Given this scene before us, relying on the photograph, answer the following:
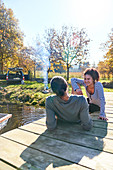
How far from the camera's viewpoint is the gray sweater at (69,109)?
2.29 m

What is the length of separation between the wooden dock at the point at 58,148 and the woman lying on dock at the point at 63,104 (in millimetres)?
241

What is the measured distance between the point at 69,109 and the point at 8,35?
21.3m

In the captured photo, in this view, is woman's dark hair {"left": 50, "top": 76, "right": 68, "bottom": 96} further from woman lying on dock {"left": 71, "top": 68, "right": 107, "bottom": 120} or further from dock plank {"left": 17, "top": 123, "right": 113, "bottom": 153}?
woman lying on dock {"left": 71, "top": 68, "right": 107, "bottom": 120}

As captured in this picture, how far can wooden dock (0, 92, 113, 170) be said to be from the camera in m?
1.56

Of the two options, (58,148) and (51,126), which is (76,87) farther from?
(58,148)

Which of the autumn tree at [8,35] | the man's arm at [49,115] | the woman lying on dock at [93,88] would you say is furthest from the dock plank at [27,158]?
the autumn tree at [8,35]

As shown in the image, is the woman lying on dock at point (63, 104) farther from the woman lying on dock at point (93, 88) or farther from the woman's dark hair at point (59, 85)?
the woman lying on dock at point (93, 88)

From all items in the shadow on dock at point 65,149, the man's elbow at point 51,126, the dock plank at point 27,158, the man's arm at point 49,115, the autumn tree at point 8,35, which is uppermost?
the autumn tree at point 8,35

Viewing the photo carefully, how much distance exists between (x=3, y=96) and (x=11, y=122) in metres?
6.07

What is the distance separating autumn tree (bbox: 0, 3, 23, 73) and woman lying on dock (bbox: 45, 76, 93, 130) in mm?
20219

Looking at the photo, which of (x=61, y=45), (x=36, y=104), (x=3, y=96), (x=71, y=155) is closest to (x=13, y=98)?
(x=3, y=96)

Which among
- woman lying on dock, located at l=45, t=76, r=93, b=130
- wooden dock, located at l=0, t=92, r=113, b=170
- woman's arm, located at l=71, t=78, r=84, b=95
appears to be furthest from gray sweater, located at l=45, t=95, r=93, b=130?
woman's arm, located at l=71, t=78, r=84, b=95

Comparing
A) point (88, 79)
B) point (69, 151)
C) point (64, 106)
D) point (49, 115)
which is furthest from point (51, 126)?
point (88, 79)

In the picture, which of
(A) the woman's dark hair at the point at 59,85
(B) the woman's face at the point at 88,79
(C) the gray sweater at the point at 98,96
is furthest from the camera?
(B) the woman's face at the point at 88,79
